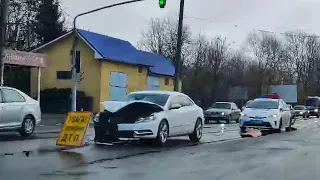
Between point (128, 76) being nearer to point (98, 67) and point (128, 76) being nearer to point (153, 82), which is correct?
point (98, 67)

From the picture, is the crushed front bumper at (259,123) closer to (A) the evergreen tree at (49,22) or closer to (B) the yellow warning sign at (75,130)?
(B) the yellow warning sign at (75,130)

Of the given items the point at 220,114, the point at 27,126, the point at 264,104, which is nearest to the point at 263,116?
the point at 264,104

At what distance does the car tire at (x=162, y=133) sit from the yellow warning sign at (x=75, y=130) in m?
2.11

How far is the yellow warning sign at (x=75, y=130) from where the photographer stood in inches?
585

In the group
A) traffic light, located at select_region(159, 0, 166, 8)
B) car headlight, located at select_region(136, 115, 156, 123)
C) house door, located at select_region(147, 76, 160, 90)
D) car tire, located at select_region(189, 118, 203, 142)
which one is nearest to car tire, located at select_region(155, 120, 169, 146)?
car headlight, located at select_region(136, 115, 156, 123)

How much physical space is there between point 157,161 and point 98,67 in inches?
1291

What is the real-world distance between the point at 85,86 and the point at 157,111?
98.5ft

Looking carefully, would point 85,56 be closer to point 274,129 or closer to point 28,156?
point 274,129

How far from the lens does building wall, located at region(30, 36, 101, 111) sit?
4488cm

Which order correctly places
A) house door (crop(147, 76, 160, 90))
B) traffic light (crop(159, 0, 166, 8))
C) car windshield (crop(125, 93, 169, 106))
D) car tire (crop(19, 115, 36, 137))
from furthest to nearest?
house door (crop(147, 76, 160, 90)) < traffic light (crop(159, 0, 166, 8)) < car tire (crop(19, 115, 36, 137)) < car windshield (crop(125, 93, 169, 106))

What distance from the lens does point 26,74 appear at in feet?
159

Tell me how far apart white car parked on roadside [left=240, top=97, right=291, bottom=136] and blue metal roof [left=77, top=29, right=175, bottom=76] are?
21194mm

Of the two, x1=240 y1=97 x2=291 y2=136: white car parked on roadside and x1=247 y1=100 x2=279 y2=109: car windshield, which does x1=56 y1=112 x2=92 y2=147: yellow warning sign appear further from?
x1=247 y1=100 x2=279 y2=109: car windshield

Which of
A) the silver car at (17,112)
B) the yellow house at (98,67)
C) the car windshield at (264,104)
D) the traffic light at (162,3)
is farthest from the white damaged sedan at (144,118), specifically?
the yellow house at (98,67)
